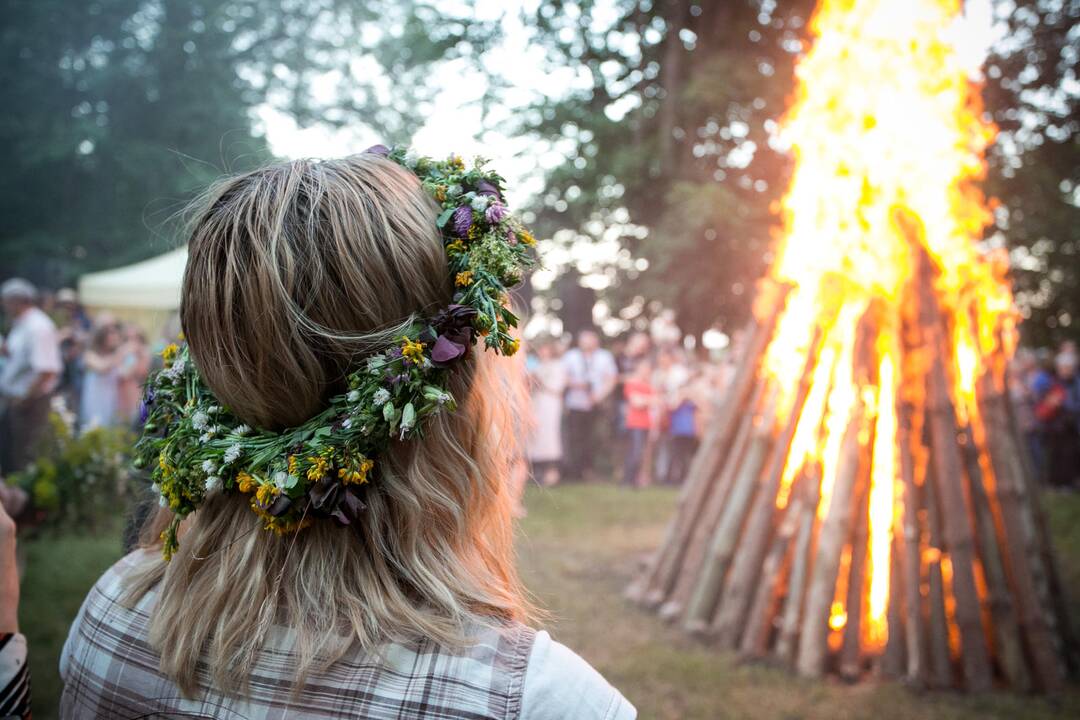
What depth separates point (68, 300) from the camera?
11.8 metres

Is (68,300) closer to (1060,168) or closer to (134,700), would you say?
(134,700)

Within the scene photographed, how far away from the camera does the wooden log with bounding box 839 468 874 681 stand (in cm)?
464

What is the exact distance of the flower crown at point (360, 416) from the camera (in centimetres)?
128

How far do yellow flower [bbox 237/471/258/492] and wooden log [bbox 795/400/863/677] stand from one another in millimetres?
4106

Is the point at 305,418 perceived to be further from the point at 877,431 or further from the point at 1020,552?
the point at 1020,552

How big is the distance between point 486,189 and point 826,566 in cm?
389

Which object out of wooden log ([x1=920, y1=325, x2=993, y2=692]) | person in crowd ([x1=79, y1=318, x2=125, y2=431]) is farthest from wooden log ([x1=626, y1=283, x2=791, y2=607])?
person in crowd ([x1=79, y1=318, x2=125, y2=431])

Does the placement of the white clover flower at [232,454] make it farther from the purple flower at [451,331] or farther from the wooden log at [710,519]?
the wooden log at [710,519]

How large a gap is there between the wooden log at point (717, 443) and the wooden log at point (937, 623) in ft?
4.74

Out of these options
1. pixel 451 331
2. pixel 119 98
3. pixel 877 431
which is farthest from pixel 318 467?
pixel 119 98

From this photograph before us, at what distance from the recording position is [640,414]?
39.0ft

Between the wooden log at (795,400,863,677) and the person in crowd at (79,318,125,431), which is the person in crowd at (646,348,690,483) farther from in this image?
the wooden log at (795,400,863,677)

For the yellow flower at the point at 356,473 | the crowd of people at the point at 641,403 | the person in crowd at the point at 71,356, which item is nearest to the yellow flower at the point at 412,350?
the yellow flower at the point at 356,473

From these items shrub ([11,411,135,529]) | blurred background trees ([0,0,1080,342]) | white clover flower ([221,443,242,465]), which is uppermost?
blurred background trees ([0,0,1080,342])
